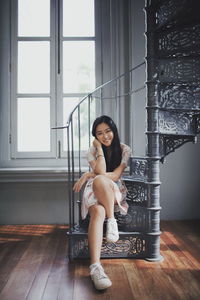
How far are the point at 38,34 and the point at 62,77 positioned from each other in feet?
1.83

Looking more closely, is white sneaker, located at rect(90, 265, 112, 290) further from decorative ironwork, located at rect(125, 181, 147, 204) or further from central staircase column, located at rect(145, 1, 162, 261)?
decorative ironwork, located at rect(125, 181, 147, 204)

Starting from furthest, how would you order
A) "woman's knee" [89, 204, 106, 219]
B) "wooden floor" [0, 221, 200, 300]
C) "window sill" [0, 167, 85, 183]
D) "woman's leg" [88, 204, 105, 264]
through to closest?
"window sill" [0, 167, 85, 183] < "woman's knee" [89, 204, 106, 219] < "woman's leg" [88, 204, 105, 264] < "wooden floor" [0, 221, 200, 300]

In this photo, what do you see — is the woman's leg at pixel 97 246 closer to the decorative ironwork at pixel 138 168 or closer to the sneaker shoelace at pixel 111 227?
the sneaker shoelace at pixel 111 227

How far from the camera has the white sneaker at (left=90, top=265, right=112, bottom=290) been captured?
1.90m

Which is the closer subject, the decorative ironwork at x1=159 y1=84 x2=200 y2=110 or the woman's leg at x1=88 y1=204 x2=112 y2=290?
the woman's leg at x1=88 y1=204 x2=112 y2=290

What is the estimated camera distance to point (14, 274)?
7.13ft

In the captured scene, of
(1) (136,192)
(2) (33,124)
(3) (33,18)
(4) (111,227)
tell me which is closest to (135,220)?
(1) (136,192)

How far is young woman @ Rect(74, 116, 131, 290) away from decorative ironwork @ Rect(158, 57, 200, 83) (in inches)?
22.7

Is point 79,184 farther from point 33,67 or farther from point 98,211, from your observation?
point 33,67

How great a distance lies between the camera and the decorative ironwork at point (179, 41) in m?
2.52

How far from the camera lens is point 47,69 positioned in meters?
3.78

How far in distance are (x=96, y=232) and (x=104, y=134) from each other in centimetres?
77

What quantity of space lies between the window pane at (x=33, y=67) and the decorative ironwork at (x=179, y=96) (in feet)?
5.42

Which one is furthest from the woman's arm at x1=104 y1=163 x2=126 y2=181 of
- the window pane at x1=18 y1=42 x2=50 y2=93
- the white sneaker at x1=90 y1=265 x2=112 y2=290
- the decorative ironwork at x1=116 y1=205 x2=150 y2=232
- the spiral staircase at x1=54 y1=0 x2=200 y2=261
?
the window pane at x1=18 y1=42 x2=50 y2=93
